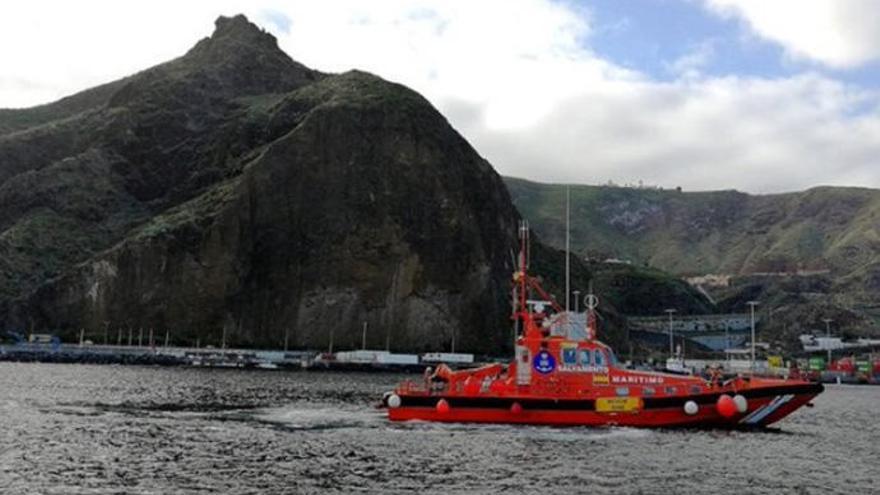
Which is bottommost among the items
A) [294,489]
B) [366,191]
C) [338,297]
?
[294,489]

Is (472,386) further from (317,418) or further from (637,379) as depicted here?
(317,418)

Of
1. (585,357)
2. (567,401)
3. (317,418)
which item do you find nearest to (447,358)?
(317,418)

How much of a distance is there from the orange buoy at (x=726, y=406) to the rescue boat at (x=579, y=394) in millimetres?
60

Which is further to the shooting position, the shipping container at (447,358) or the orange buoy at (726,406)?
the shipping container at (447,358)

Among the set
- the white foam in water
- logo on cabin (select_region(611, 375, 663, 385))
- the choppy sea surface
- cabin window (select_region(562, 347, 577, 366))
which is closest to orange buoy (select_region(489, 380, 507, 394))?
the choppy sea surface

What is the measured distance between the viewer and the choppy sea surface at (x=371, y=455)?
36469mm

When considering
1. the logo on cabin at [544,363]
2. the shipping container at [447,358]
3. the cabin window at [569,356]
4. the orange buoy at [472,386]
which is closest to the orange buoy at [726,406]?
the cabin window at [569,356]

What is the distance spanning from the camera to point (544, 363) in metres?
56.2

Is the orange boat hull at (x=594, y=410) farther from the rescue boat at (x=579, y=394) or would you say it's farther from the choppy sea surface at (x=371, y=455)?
the choppy sea surface at (x=371, y=455)

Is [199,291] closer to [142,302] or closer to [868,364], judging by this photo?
[142,302]

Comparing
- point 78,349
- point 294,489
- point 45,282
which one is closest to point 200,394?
point 294,489

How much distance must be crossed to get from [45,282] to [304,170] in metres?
57.7

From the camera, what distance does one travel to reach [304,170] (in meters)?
198

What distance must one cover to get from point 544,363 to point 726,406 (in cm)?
1130
